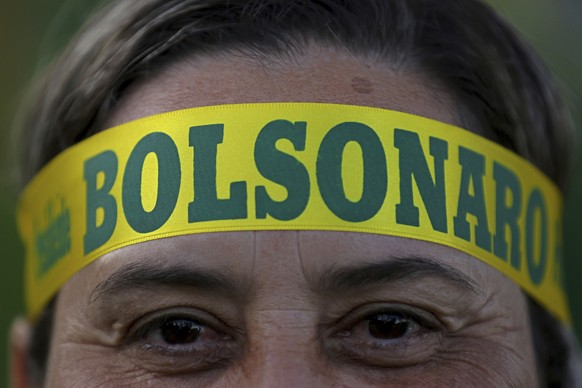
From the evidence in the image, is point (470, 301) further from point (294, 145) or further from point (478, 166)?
point (294, 145)

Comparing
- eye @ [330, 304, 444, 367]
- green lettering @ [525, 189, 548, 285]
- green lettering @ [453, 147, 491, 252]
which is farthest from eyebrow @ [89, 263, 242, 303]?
green lettering @ [525, 189, 548, 285]

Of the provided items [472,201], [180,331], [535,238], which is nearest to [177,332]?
[180,331]

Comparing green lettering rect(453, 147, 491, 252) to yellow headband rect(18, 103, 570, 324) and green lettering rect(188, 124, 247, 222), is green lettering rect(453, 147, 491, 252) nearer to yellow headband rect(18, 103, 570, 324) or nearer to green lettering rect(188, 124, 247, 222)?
yellow headband rect(18, 103, 570, 324)

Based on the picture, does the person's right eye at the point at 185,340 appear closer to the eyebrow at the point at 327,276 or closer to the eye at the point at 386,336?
the eyebrow at the point at 327,276

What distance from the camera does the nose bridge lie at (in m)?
1.84

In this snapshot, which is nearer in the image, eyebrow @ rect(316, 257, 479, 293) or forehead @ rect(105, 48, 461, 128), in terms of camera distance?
eyebrow @ rect(316, 257, 479, 293)

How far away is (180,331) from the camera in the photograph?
78.5 inches

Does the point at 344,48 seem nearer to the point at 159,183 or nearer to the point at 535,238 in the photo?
the point at 159,183

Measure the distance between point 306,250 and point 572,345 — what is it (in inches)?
40.7

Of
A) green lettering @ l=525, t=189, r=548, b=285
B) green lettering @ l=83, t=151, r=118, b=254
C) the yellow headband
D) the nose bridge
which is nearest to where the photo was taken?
the nose bridge

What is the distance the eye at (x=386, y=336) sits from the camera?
194cm

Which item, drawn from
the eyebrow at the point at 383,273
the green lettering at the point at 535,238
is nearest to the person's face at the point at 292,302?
the eyebrow at the point at 383,273

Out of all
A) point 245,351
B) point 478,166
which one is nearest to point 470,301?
point 478,166

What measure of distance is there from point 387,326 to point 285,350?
0.85 feet
